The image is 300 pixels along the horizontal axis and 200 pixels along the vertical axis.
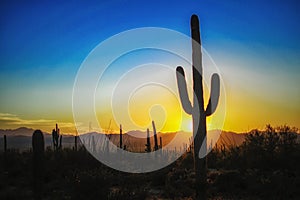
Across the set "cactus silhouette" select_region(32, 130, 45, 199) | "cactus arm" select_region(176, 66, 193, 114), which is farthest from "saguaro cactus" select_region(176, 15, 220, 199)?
"cactus silhouette" select_region(32, 130, 45, 199)

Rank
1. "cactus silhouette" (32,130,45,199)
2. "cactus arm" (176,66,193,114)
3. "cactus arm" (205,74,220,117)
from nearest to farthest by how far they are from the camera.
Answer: "cactus arm" (205,74,220,117) → "cactus silhouette" (32,130,45,199) → "cactus arm" (176,66,193,114)

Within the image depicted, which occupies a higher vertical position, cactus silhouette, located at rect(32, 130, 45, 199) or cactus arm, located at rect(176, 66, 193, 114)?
cactus arm, located at rect(176, 66, 193, 114)

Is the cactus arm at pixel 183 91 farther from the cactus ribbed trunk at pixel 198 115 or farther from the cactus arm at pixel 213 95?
the cactus arm at pixel 213 95

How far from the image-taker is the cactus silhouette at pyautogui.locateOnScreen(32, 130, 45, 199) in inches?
429

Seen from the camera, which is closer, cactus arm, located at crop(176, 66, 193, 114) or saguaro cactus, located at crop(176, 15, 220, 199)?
saguaro cactus, located at crop(176, 15, 220, 199)

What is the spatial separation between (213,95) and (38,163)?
6003 millimetres

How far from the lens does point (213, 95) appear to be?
10.8 m

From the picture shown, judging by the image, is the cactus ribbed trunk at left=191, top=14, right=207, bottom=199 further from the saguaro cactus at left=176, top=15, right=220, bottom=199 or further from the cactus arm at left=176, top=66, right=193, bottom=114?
the cactus arm at left=176, top=66, right=193, bottom=114

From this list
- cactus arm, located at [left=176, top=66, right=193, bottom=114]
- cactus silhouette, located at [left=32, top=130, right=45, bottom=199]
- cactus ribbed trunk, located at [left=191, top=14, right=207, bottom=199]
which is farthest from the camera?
cactus arm, located at [left=176, top=66, right=193, bottom=114]

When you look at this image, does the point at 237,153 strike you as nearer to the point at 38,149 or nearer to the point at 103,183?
the point at 103,183

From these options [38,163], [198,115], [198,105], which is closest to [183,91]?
[198,105]

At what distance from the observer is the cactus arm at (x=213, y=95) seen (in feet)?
35.3

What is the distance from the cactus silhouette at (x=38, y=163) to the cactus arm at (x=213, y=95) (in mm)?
5516

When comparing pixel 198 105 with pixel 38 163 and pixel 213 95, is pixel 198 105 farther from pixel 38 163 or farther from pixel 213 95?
pixel 38 163
